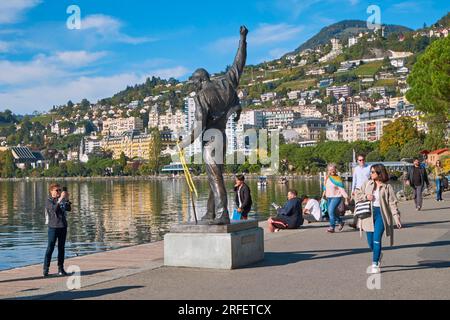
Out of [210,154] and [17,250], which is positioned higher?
[210,154]

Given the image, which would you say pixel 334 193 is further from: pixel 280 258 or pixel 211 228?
pixel 211 228

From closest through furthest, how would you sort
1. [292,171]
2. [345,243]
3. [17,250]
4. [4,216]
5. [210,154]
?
[210,154]
[345,243]
[17,250]
[4,216]
[292,171]

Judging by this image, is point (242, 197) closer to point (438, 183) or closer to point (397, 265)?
point (397, 265)

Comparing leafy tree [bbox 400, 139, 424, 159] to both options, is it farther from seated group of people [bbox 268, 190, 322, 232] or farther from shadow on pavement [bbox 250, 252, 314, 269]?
shadow on pavement [bbox 250, 252, 314, 269]

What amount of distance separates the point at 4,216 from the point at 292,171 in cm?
11809

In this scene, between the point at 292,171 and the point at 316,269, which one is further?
the point at 292,171

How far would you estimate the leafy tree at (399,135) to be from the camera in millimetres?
109562

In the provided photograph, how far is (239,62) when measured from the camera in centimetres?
1062

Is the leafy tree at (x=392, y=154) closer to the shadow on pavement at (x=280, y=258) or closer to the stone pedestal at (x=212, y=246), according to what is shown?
the shadow on pavement at (x=280, y=258)

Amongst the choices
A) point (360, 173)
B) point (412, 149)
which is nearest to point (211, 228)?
point (360, 173)

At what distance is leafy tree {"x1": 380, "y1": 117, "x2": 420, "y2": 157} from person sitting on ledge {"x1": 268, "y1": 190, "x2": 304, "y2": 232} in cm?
9695

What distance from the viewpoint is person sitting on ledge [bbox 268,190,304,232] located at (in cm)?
1558

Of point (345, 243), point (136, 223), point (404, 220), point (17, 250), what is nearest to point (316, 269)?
point (345, 243)
